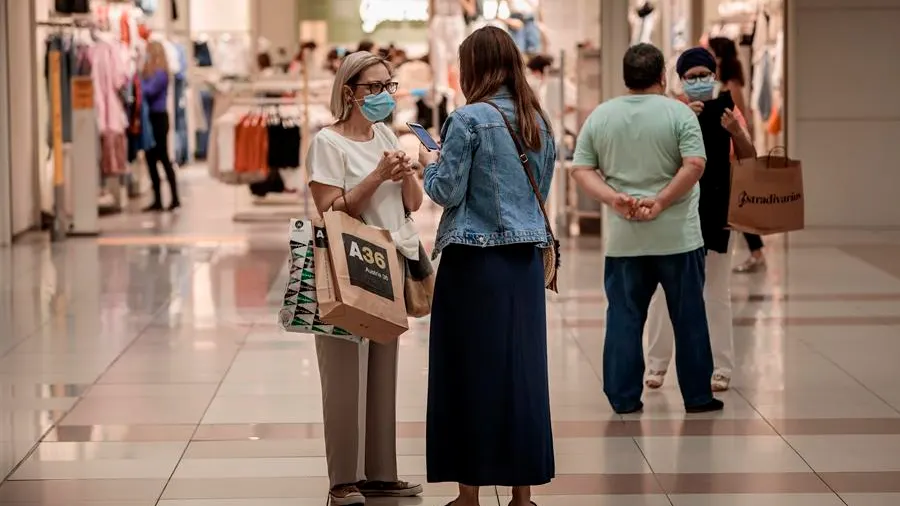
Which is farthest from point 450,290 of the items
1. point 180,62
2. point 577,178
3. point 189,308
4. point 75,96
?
point 180,62

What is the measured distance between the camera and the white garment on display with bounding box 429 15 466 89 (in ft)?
61.2

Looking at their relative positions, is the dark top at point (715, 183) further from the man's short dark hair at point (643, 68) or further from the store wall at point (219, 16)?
the store wall at point (219, 16)

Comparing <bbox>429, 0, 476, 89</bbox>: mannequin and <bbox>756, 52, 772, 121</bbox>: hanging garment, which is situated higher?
<bbox>429, 0, 476, 89</bbox>: mannequin

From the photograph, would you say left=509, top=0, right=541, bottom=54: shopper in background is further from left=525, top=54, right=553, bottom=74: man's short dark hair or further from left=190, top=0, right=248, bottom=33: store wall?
left=190, top=0, right=248, bottom=33: store wall

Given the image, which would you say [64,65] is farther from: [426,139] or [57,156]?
[426,139]

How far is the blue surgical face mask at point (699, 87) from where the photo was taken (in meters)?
6.42

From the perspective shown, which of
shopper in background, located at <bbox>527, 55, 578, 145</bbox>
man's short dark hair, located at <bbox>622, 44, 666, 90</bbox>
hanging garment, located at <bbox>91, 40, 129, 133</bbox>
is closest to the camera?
man's short dark hair, located at <bbox>622, 44, 666, 90</bbox>

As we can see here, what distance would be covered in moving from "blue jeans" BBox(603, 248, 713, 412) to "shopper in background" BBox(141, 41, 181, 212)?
11.1 metres

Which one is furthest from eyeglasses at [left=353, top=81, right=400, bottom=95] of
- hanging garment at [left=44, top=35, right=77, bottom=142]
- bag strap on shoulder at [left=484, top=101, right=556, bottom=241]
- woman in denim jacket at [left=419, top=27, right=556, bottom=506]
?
hanging garment at [left=44, top=35, right=77, bottom=142]

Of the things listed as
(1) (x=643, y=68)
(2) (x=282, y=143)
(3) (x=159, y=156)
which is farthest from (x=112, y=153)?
(1) (x=643, y=68)

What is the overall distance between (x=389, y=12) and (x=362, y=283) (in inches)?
1038

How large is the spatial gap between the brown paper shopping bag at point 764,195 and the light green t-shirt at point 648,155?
29.1 inches

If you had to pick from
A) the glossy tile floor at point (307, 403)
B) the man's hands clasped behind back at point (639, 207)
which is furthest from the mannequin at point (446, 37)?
the man's hands clasped behind back at point (639, 207)

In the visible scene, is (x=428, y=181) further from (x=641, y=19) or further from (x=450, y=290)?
(x=641, y=19)
